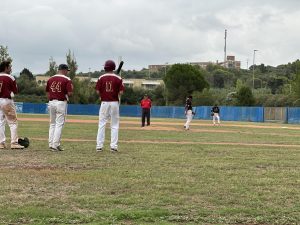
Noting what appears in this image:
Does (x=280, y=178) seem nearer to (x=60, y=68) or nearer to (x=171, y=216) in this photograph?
(x=171, y=216)

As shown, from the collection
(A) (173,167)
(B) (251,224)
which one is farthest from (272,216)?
(A) (173,167)

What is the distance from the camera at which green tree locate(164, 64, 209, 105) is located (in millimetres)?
109938

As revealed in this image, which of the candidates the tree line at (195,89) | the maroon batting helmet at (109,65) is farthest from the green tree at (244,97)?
the maroon batting helmet at (109,65)

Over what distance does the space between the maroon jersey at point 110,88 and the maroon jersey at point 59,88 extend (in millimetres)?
713

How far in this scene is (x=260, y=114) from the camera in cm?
6850

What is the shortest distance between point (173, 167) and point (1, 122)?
5141 millimetres

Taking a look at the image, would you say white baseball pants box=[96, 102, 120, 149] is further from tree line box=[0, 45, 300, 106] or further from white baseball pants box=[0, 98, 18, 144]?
tree line box=[0, 45, 300, 106]

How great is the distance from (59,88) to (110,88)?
1.18 m

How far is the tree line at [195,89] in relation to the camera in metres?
87.3

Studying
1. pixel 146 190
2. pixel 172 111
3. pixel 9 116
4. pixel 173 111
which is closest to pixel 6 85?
pixel 9 116

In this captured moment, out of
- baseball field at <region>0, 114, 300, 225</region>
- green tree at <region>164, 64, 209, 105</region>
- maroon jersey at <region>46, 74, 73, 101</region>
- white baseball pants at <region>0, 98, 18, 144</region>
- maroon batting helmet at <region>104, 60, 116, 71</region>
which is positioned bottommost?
baseball field at <region>0, 114, 300, 225</region>

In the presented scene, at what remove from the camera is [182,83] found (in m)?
111

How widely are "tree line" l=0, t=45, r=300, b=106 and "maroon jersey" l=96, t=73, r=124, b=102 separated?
4723 centimetres

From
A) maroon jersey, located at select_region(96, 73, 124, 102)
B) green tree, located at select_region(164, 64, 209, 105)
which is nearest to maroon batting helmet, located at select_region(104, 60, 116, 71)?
maroon jersey, located at select_region(96, 73, 124, 102)
